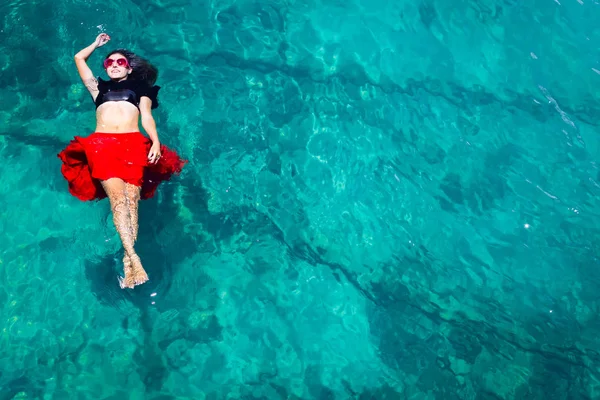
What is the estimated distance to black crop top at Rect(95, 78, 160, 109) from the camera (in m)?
5.66

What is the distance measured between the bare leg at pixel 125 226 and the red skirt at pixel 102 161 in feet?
0.36

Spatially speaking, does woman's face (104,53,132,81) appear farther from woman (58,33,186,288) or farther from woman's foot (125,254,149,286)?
woman's foot (125,254,149,286)

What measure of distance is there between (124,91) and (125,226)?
1.59m

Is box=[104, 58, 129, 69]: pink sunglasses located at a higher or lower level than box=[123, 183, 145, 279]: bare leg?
higher

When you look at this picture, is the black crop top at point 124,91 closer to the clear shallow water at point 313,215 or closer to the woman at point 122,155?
the woman at point 122,155

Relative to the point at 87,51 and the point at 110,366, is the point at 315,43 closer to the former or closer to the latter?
the point at 87,51

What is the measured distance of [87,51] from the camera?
19.9 ft

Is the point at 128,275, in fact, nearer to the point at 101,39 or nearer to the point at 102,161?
the point at 102,161

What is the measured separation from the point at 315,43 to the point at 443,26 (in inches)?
92.9

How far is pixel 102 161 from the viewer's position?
511 centimetres

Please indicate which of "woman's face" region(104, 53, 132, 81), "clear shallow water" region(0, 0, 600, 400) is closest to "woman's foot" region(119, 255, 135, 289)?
"clear shallow water" region(0, 0, 600, 400)

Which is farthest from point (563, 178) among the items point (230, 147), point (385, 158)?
point (230, 147)

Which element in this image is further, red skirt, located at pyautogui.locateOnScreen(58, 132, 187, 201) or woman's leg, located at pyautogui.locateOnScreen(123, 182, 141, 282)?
woman's leg, located at pyautogui.locateOnScreen(123, 182, 141, 282)

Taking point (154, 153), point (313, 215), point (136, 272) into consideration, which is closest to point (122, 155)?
point (154, 153)
